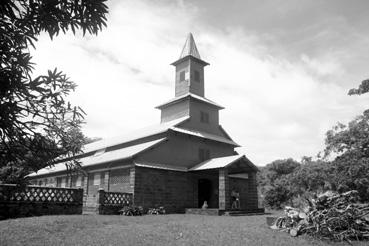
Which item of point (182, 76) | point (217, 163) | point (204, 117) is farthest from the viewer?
point (182, 76)

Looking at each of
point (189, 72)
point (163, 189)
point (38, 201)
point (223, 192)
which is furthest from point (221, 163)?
point (38, 201)

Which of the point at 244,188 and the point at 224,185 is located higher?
the point at 224,185

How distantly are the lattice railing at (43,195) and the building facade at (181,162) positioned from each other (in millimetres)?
3765

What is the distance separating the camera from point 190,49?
109ft

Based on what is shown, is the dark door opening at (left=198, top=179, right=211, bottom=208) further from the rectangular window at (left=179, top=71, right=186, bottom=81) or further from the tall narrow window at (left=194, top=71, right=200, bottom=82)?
the rectangular window at (left=179, top=71, right=186, bottom=81)

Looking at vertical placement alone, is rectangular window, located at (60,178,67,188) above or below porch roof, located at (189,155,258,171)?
below

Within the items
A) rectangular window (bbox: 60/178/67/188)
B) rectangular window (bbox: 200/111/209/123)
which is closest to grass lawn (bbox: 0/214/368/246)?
A: rectangular window (bbox: 200/111/209/123)

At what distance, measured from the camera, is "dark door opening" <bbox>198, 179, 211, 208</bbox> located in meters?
29.5

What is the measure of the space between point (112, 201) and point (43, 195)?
491 centimetres

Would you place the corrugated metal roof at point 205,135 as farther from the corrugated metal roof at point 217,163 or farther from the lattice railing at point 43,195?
the lattice railing at point 43,195

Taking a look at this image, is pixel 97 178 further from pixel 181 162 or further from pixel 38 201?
pixel 38 201

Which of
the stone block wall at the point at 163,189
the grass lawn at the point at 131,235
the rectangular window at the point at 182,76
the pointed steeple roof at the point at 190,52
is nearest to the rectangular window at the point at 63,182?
the stone block wall at the point at 163,189

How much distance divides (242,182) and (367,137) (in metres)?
13.4

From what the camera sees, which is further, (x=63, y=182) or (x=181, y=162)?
(x=63, y=182)
